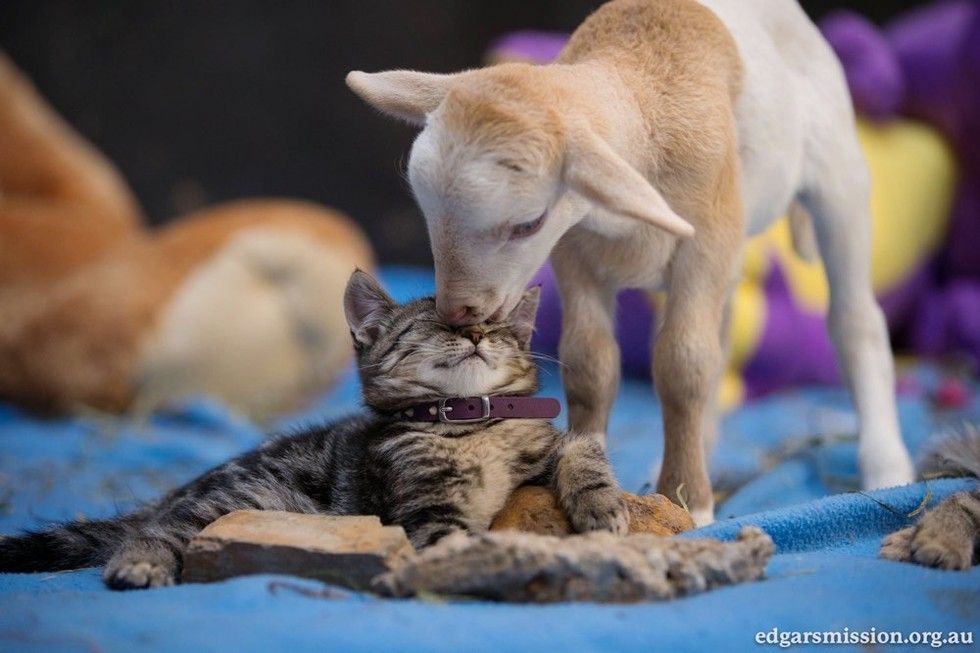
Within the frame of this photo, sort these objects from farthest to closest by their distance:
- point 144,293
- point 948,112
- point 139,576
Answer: point 948,112
point 144,293
point 139,576

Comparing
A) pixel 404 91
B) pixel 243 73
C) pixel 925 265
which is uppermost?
pixel 243 73

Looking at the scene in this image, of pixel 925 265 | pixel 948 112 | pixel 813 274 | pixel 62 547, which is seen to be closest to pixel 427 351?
pixel 62 547

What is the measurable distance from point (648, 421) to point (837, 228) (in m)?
1.46

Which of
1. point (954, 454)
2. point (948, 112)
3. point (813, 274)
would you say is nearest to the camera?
point (954, 454)

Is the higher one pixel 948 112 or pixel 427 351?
pixel 948 112

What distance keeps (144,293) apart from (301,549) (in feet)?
8.38

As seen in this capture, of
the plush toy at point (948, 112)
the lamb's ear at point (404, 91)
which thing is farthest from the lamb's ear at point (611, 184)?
the plush toy at point (948, 112)

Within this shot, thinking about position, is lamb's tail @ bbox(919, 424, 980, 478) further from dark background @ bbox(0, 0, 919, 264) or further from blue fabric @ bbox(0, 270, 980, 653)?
dark background @ bbox(0, 0, 919, 264)

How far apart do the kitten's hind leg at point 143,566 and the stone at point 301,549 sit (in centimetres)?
8

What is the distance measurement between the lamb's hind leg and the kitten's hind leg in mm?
1651

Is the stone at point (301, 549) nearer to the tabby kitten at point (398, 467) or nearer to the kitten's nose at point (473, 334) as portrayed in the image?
the tabby kitten at point (398, 467)

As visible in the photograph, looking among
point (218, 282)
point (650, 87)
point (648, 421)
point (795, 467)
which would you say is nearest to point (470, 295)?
point (650, 87)

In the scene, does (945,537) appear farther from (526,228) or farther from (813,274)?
(813,274)

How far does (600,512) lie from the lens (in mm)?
1886
